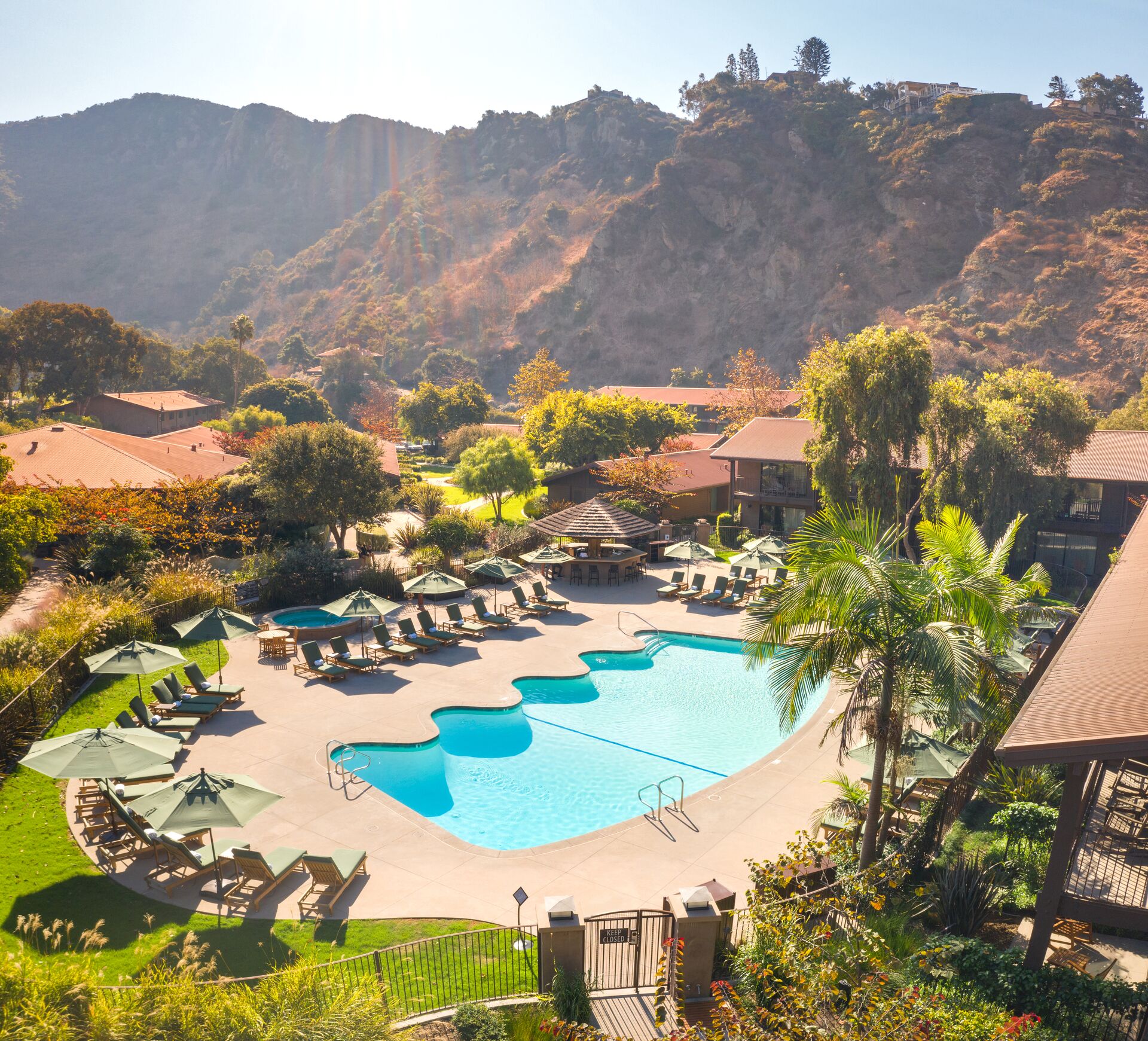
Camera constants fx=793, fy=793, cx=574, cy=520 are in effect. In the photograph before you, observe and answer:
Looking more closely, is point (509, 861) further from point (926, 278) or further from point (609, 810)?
point (926, 278)

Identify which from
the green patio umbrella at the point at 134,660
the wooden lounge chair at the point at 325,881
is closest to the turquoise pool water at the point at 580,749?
the wooden lounge chair at the point at 325,881

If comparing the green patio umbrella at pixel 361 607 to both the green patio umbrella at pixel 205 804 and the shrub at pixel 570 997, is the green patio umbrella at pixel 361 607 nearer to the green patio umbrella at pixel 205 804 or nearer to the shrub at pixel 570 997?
the green patio umbrella at pixel 205 804

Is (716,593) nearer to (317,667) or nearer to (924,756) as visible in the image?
(317,667)

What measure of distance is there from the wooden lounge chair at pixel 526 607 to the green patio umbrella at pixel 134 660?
36.6 feet

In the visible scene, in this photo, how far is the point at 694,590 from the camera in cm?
2786

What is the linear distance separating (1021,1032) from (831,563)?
5025 mm

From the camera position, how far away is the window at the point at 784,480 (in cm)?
3672

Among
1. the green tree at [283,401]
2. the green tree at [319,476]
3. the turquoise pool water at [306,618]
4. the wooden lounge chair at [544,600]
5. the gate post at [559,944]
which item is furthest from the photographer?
the green tree at [283,401]

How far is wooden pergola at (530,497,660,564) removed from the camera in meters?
29.8

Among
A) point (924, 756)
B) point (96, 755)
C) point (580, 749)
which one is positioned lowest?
point (580, 749)

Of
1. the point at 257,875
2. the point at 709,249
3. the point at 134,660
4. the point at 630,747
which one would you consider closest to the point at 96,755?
the point at 257,875

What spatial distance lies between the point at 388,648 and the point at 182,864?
1017cm

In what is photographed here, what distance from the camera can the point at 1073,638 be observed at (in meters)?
10.1

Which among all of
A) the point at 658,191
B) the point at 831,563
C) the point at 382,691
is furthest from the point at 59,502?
the point at 658,191
